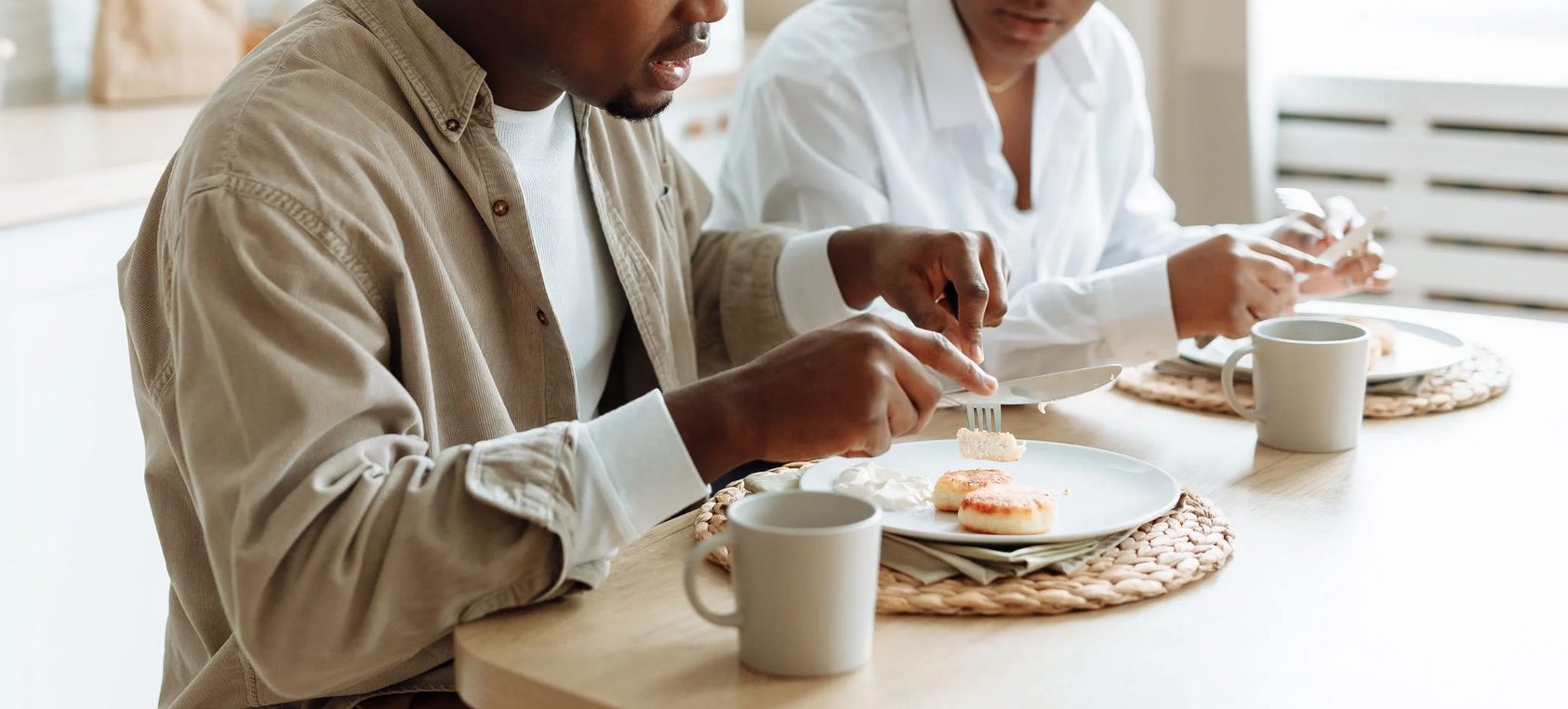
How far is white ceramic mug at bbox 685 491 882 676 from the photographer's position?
2.49 feet

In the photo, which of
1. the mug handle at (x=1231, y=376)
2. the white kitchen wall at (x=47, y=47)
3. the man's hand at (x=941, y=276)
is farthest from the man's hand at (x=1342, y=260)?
the white kitchen wall at (x=47, y=47)

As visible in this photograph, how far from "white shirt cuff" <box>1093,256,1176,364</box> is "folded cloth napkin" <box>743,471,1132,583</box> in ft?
1.63

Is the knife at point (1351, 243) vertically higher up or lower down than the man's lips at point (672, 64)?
lower down

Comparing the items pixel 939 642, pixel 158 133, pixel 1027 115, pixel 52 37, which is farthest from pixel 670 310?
pixel 52 37

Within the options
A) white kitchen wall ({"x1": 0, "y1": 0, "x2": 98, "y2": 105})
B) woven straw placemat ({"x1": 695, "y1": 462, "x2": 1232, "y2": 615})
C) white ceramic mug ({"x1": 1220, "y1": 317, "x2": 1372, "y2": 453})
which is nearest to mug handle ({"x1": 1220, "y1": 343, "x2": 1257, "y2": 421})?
white ceramic mug ({"x1": 1220, "y1": 317, "x2": 1372, "y2": 453})

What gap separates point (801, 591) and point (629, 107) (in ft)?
1.71

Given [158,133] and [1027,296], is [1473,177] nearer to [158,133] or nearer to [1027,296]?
[1027,296]

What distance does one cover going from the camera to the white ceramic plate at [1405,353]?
1.33 meters

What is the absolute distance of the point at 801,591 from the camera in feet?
2.52

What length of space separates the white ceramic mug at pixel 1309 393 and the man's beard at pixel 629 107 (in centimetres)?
51

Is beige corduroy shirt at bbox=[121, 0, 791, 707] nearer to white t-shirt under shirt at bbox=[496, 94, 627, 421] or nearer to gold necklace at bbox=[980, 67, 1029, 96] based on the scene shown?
white t-shirt under shirt at bbox=[496, 94, 627, 421]

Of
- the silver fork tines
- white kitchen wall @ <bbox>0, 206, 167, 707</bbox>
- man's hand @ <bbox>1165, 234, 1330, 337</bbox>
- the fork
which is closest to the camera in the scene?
the fork

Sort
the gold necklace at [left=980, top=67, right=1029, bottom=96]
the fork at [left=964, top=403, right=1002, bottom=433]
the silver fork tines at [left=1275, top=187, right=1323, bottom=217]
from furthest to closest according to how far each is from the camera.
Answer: the gold necklace at [left=980, top=67, right=1029, bottom=96]
the silver fork tines at [left=1275, top=187, right=1323, bottom=217]
the fork at [left=964, top=403, right=1002, bottom=433]

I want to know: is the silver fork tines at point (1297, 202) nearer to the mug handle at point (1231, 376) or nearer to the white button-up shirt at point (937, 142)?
the white button-up shirt at point (937, 142)
